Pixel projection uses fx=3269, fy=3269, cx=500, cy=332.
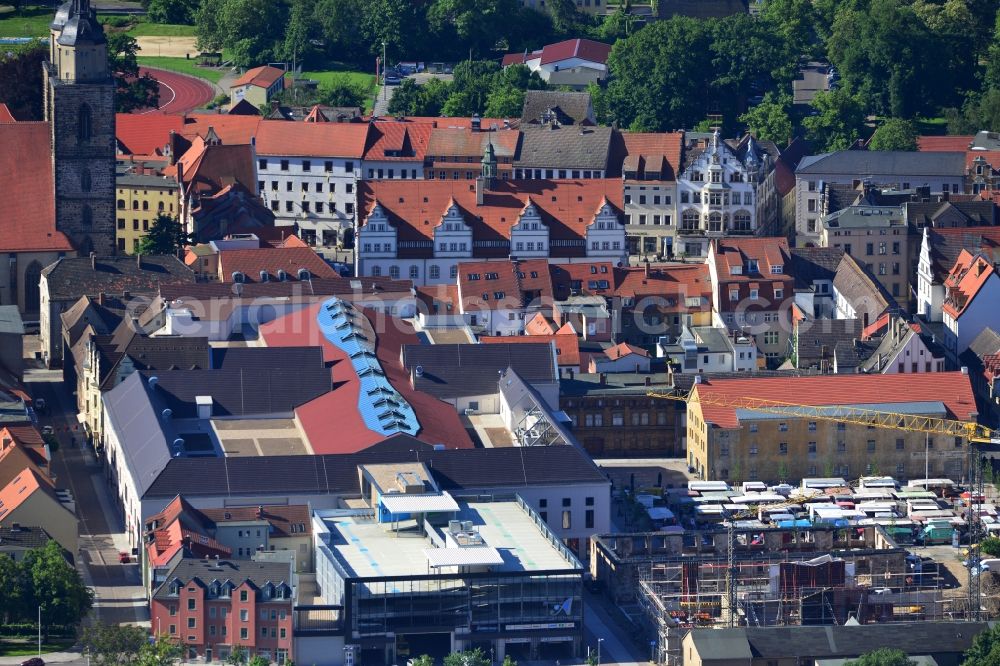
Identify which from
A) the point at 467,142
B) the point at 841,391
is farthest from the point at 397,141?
the point at 841,391

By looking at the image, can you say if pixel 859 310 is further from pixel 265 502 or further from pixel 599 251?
pixel 265 502

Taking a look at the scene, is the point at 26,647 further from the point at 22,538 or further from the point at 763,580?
the point at 763,580

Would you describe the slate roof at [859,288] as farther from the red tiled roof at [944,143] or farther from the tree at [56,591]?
the tree at [56,591]

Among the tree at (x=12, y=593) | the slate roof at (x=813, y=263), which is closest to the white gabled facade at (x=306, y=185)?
the slate roof at (x=813, y=263)

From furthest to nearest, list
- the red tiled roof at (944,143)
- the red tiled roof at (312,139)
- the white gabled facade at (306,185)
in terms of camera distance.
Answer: the red tiled roof at (944,143)
the red tiled roof at (312,139)
the white gabled facade at (306,185)

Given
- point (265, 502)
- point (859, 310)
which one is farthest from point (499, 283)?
point (265, 502)

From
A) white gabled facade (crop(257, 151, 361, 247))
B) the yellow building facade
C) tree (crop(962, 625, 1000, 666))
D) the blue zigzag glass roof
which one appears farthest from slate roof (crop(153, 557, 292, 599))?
white gabled facade (crop(257, 151, 361, 247))

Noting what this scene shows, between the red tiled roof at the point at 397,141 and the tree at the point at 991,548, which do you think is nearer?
the tree at the point at 991,548
